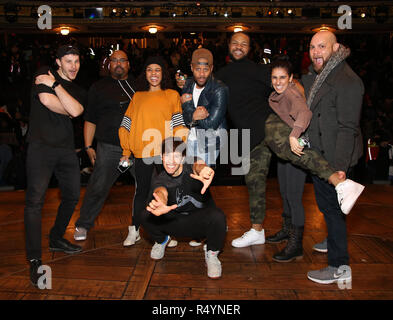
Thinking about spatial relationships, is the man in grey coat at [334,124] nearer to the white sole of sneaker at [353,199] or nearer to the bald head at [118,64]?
the white sole of sneaker at [353,199]

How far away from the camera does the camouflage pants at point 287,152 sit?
7.72ft

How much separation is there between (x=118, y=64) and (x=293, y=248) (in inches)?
74.2

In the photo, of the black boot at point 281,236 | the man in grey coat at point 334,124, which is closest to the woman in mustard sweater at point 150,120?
the man in grey coat at point 334,124

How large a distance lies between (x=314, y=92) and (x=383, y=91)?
837cm

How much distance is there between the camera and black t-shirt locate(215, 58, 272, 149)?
2.90 metres

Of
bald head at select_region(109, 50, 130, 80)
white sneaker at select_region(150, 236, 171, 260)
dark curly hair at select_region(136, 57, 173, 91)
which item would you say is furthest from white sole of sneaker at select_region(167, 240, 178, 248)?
bald head at select_region(109, 50, 130, 80)

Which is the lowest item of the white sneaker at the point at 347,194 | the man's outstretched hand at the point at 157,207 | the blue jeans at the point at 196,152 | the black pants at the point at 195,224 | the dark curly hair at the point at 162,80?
the black pants at the point at 195,224

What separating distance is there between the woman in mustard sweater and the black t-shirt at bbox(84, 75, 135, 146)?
23cm

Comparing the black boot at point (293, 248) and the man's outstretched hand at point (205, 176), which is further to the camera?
the black boot at point (293, 248)

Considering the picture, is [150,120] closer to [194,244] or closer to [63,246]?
[194,244]

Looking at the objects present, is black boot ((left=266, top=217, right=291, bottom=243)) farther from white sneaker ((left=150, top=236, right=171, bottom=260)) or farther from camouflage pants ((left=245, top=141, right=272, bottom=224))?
white sneaker ((left=150, top=236, right=171, bottom=260))

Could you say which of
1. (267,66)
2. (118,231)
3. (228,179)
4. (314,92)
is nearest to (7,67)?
(228,179)

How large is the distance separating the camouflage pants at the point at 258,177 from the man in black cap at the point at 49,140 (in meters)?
1.27
